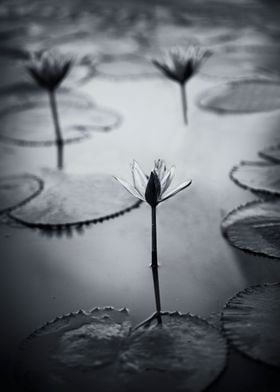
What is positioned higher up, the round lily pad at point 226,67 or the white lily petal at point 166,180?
the round lily pad at point 226,67

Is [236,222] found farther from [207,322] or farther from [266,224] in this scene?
[207,322]

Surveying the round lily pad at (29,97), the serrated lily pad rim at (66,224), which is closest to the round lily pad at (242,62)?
the round lily pad at (29,97)

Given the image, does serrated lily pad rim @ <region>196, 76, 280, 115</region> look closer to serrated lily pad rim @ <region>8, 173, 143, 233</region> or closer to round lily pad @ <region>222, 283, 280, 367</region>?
serrated lily pad rim @ <region>8, 173, 143, 233</region>

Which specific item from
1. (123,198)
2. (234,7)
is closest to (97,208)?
A: (123,198)

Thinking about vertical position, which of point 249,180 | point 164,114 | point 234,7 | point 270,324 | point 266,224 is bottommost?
point 270,324

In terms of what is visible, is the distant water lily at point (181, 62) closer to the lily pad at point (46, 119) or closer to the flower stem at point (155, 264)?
the lily pad at point (46, 119)
